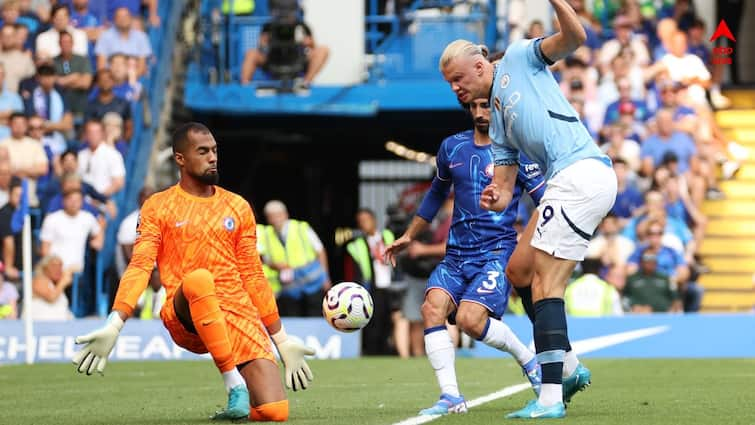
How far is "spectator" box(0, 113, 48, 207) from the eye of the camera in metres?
20.1

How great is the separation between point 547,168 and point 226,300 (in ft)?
6.69

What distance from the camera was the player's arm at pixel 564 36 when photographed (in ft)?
26.6

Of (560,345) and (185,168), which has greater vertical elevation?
(185,168)

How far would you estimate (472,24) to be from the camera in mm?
24344

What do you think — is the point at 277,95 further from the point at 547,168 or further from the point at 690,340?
the point at 547,168

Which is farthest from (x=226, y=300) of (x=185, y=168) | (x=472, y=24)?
(x=472, y=24)

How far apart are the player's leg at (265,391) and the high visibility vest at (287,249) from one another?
10687 mm

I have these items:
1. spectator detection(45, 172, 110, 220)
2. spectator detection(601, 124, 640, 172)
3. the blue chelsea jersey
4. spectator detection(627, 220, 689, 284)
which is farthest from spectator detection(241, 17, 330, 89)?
the blue chelsea jersey

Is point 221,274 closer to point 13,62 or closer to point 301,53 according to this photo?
point 13,62

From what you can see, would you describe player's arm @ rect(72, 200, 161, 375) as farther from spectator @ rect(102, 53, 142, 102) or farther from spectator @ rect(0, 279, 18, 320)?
spectator @ rect(102, 53, 142, 102)

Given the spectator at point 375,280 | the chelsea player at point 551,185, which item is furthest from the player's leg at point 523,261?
the spectator at point 375,280

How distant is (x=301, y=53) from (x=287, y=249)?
495 centimetres

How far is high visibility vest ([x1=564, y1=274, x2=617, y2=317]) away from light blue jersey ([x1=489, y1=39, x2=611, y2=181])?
1075 centimetres

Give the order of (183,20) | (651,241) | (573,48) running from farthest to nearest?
(183,20) → (651,241) → (573,48)
